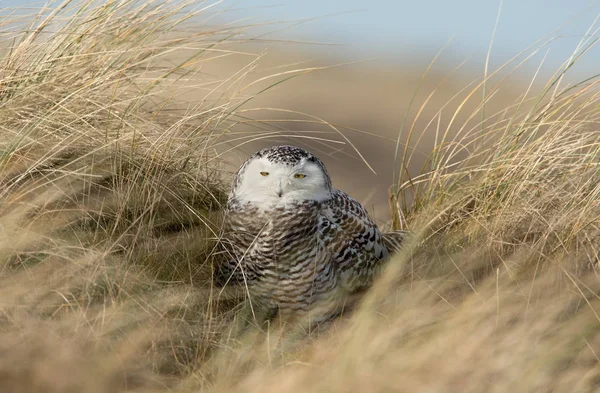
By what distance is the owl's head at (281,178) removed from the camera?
2650mm

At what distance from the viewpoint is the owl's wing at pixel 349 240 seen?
275 centimetres

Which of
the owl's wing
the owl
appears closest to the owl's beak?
the owl

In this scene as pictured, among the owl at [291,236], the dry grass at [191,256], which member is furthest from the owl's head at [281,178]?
the dry grass at [191,256]

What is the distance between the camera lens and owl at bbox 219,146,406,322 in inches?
105

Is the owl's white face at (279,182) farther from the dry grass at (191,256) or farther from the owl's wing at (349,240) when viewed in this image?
the dry grass at (191,256)

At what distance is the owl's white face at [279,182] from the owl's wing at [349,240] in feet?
0.28

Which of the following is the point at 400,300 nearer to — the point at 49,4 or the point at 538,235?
the point at 538,235

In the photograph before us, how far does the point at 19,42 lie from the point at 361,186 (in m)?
6.66

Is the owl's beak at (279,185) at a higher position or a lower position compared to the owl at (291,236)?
higher

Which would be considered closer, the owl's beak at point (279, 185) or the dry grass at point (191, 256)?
the dry grass at point (191, 256)

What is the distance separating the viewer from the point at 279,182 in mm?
2664

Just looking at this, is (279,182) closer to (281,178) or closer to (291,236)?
(281,178)

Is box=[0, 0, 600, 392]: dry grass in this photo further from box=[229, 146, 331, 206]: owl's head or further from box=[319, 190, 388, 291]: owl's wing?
box=[229, 146, 331, 206]: owl's head

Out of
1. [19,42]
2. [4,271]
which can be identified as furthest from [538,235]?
[19,42]
